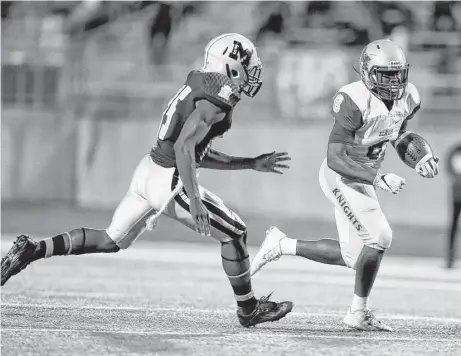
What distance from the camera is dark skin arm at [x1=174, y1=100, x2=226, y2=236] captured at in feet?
18.0

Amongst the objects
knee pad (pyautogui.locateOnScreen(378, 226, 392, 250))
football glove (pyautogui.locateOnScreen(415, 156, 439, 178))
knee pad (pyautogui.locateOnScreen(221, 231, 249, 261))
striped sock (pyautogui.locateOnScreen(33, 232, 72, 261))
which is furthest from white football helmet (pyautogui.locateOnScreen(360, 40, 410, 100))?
striped sock (pyautogui.locateOnScreen(33, 232, 72, 261))

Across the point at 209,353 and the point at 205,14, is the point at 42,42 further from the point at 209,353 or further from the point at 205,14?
the point at 209,353

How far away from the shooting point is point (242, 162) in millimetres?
6316

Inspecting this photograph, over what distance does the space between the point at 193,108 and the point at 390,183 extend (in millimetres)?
1215

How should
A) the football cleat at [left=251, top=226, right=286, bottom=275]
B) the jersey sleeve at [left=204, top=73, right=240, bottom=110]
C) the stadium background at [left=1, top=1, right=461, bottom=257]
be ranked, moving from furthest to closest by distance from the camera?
1. the stadium background at [left=1, top=1, right=461, bottom=257]
2. the football cleat at [left=251, top=226, right=286, bottom=275]
3. the jersey sleeve at [left=204, top=73, right=240, bottom=110]

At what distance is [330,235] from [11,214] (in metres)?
5.17

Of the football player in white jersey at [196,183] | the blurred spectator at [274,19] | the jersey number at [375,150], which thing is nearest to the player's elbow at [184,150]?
the football player in white jersey at [196,183]

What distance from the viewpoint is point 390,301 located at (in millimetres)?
8008

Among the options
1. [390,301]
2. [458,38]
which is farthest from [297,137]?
[390,301]

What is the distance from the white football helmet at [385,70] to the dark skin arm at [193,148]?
106 cm

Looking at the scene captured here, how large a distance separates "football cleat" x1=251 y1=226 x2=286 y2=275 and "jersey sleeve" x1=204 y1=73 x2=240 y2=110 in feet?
5.08

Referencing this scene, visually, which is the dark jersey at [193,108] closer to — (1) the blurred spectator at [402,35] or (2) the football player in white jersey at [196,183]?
(2) the football player in white jersey at [196,183]

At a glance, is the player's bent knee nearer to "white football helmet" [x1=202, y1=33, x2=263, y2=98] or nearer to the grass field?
the grass field

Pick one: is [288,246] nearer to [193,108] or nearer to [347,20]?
[193,108]
